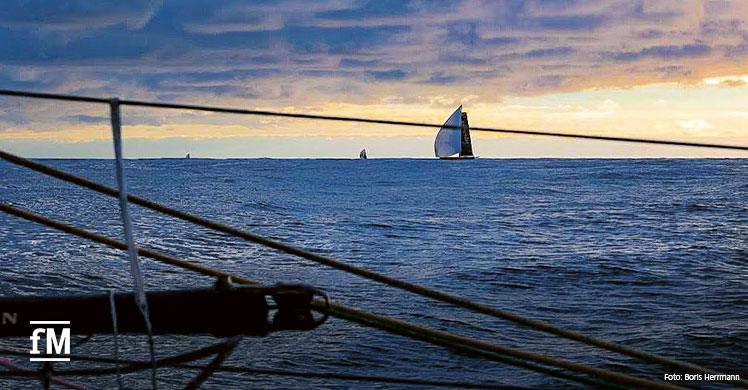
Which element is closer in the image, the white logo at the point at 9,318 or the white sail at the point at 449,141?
the white logo at the point at 9,318

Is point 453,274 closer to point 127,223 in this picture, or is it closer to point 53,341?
point 53,341

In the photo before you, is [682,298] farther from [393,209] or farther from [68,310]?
[393,209]

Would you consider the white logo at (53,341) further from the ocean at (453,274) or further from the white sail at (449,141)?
the white sail at (449,141)

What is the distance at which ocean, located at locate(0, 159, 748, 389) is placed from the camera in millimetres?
11102

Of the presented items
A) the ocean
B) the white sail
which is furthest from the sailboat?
the ocean

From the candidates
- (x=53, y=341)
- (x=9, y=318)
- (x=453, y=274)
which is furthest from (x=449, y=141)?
(x=9, y=318)

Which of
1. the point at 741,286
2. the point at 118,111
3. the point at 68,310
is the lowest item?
the point at 741,286

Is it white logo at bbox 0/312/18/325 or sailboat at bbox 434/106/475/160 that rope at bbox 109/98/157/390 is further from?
sailboat at bbox 434/106/475/160

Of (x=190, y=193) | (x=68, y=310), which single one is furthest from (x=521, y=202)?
(x=68, y=310)

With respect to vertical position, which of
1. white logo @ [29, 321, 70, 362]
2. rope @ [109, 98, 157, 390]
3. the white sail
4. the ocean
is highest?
the white sail

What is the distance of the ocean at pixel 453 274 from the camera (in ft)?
36.4

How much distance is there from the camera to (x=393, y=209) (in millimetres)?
42531

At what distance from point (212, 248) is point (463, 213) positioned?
1875 cm

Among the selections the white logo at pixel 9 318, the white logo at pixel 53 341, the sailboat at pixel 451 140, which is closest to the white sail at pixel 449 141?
the sailboat at pixel 451 140
